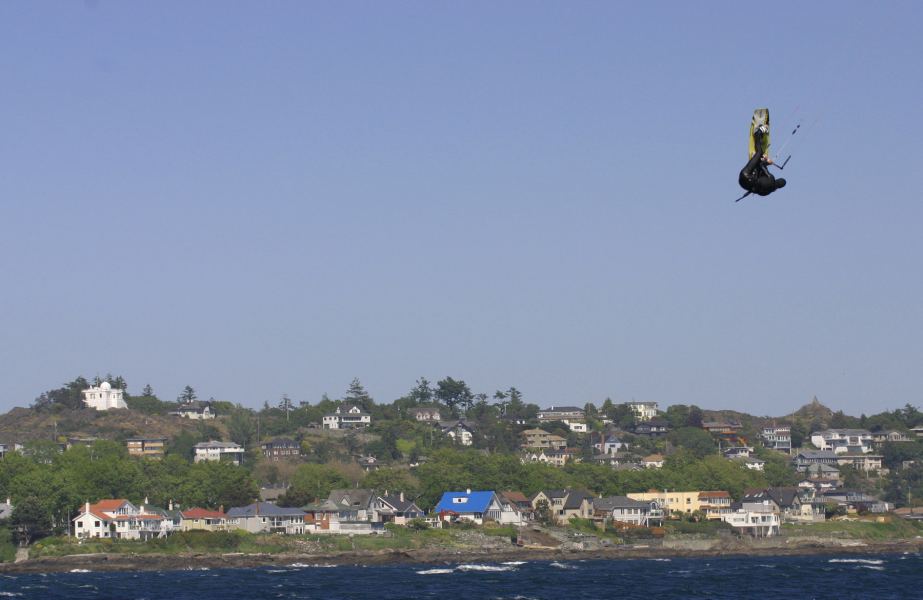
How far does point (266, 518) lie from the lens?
387ft

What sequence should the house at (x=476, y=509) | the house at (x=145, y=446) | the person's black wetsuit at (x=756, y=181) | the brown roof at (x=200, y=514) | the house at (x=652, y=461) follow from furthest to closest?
the house at (x=145, y=446) < the house at (x=652, y=461) < the house at (x=476, y=509) < the brown roof at (x=200, y=514) < the person's black wetsuit at (x=756, y=181)

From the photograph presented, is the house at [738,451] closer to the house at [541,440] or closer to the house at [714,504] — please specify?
the house at [541,440]

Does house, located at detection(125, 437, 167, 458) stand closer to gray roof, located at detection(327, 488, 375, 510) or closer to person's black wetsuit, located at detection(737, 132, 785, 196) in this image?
gray roof, located at detection(327, 488, 375, 510)

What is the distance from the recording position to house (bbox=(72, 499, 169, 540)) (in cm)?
11131

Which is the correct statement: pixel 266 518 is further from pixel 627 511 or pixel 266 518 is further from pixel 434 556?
pixel 627 511

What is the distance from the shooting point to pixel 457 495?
129750mm

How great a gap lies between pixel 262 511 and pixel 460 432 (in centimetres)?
7541

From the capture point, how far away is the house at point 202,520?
117 metres

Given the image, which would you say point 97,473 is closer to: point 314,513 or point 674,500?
point 314,513

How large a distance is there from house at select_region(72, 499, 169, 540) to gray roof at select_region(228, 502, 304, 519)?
6.46m

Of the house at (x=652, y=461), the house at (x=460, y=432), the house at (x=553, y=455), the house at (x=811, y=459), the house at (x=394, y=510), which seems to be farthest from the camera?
the house at (x=460, y=432)

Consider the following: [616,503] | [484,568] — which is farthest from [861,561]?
[484,568]

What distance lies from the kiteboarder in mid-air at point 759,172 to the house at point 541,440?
16369 centimetres

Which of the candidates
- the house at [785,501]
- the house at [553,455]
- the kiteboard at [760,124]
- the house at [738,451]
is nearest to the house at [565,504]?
the house at [785,501]
